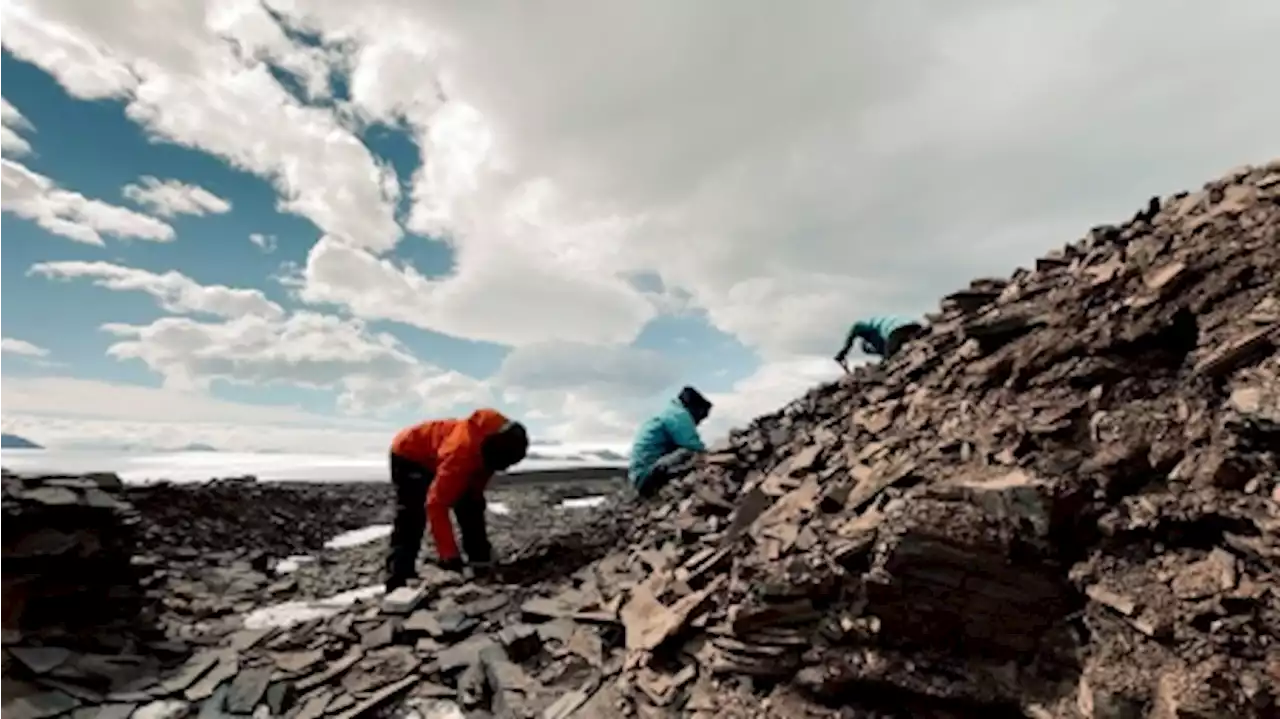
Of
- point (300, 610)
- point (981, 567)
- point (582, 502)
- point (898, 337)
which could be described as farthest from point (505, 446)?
point (582, 502)

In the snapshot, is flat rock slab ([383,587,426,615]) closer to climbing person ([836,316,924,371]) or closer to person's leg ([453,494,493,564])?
person's leg ([453,494,493,564])

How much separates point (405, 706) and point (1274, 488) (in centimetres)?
719

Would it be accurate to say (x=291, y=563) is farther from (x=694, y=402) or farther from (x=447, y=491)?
(x=694, y=402)

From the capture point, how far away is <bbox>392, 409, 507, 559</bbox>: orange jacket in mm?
10414

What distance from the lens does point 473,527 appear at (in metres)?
11.5

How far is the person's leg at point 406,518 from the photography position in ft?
35.3

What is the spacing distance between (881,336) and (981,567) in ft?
24.5

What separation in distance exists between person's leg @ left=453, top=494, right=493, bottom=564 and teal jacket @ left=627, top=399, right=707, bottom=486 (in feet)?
10.00

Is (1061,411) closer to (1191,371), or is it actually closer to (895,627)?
(1191,371)

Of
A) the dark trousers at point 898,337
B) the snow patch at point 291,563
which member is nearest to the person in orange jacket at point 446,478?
the snow patch at point 291,563

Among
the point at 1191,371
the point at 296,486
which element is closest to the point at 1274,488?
the point at 1191,371

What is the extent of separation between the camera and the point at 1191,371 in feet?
17.1

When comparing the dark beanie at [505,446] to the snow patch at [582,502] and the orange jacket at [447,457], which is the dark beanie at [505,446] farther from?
the snow patch at [582,502]

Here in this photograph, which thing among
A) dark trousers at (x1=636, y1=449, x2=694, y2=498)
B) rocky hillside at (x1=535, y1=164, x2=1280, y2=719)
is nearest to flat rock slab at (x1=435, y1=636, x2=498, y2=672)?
rocky hillside at (x1=535, y1=164, x2=1280, y2=719)
